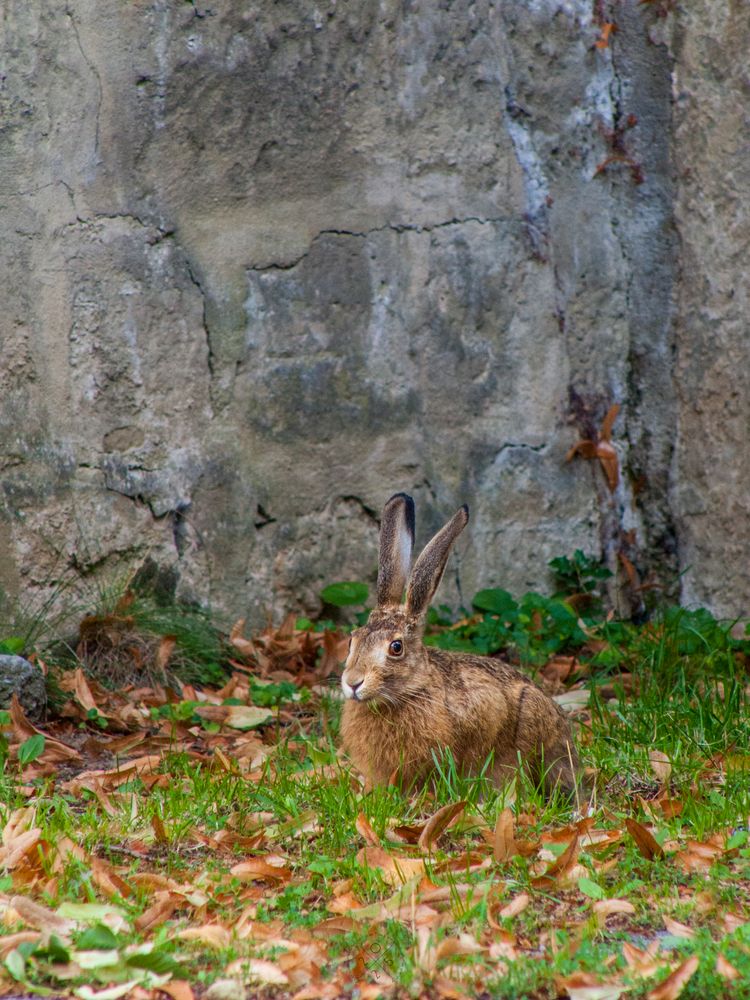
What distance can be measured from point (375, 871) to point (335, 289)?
3.42 meters

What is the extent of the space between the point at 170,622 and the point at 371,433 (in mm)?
1354

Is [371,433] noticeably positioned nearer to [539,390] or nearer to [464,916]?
[539,390]

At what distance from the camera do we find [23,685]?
4758mm

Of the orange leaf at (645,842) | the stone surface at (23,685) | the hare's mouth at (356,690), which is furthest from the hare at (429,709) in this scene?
the stone surface at (23,685)

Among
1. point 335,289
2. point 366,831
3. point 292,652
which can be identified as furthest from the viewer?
point 335,289

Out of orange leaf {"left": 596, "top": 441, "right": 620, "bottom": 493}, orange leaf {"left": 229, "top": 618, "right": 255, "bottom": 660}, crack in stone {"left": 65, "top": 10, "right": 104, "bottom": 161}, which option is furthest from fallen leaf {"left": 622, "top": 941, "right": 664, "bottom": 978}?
crack in stone {"left": 65, "top": 10, "right": 104, "bottom": 161}

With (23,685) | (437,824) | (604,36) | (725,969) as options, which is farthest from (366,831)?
(604,36)

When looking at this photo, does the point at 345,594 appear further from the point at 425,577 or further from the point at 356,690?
the point at 356,690

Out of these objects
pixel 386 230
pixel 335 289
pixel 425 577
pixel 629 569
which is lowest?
pixel 629 569

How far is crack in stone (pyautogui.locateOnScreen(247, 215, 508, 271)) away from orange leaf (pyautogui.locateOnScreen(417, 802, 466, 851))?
3.17 m

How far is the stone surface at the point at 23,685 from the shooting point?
470cm

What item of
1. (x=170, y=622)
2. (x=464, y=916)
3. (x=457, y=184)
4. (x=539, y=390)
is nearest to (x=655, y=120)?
(x=457, y=184)

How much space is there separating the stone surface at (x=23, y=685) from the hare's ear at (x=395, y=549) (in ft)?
5.48

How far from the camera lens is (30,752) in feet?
13.6
